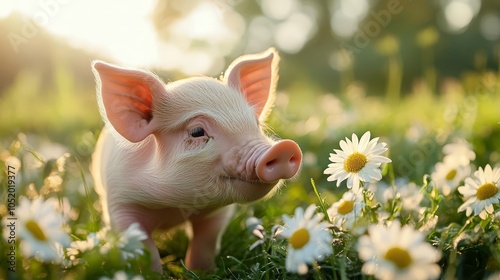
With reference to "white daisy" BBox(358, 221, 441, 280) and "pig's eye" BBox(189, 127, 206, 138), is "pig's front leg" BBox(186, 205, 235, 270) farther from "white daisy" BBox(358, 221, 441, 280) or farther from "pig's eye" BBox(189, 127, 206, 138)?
"white daisy" BBox(358, 221, 441, 280)

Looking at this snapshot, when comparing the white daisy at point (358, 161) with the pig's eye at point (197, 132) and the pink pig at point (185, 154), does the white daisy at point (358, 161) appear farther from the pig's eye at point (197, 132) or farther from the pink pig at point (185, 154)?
the pig's eye at point (197, 132)

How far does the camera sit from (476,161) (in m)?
3.54

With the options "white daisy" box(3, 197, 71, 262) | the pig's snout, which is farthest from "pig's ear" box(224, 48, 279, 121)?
"white daisy" box(3, 197, 71, 262)

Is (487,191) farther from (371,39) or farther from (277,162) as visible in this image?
(371,39)

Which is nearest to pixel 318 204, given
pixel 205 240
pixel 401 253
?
pixel 205 240

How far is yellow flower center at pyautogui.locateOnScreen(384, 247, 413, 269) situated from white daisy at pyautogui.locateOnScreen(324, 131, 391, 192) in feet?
2.04

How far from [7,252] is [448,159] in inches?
77.8

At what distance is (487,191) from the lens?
2.17 m

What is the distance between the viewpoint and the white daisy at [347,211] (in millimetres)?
2180

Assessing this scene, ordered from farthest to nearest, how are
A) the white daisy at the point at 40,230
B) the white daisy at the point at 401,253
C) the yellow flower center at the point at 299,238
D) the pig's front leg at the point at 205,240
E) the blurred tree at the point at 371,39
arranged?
the blurred tree at the point at 371,39 → the pig's front leg at the point at 205,240 → the yellow flower center at the point at 299,238 → the white daisy at the point at 40,230 → the white daisy at the point at 401,253

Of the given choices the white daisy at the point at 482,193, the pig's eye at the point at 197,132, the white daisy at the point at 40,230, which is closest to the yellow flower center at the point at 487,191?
the white daisy at the point at 482,193

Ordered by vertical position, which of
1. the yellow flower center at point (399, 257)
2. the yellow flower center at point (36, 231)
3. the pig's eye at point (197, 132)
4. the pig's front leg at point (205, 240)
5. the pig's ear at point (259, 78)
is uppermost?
the pig's ear at point (259, 78)

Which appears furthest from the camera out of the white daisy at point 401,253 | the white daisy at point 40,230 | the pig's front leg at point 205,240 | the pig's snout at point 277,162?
the pig's front leg at point 205,240

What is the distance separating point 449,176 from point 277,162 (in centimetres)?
96
